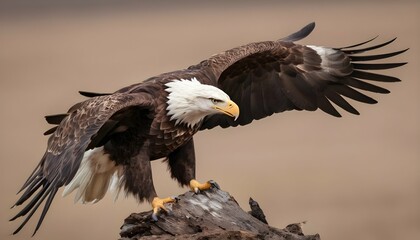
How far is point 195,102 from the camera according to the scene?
4723 millimetres

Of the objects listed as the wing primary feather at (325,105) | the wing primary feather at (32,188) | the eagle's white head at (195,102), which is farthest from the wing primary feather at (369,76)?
the wing primary feather at (32,188)

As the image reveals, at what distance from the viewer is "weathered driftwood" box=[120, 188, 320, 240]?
4371 millimetres

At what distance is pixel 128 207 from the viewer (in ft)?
26.3

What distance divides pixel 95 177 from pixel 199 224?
34.7 inches

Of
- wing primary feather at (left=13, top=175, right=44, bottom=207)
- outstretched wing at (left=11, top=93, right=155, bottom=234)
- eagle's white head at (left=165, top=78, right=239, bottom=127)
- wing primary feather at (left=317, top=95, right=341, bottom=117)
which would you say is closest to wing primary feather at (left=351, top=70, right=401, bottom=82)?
wing primary feather at (left=317, top=95, right=341, bottom=117)

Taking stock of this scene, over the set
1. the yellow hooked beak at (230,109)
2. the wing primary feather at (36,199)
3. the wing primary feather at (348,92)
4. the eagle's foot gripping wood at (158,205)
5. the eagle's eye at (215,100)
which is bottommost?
the eagle's foot gripping wood at (158,205)

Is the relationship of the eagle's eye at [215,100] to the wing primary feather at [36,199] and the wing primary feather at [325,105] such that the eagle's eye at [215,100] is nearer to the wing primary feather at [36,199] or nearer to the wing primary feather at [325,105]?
the wing primary feather at [36,199]

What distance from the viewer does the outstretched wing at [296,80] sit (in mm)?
5457

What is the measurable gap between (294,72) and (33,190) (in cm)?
188

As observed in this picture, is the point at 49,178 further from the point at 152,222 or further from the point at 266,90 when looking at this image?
the point at 266,90

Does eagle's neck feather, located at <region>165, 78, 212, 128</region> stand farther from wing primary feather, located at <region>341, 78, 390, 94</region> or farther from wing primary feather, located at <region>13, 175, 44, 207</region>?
wing primary feather, located at <region>341, 78, 390, 94</region>

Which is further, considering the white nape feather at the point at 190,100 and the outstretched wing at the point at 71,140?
the white nape feather at the point at 190,100

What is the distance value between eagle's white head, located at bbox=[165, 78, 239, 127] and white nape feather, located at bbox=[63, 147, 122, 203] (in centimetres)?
43

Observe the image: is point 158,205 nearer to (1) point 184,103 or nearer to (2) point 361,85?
(1) point 184,103
